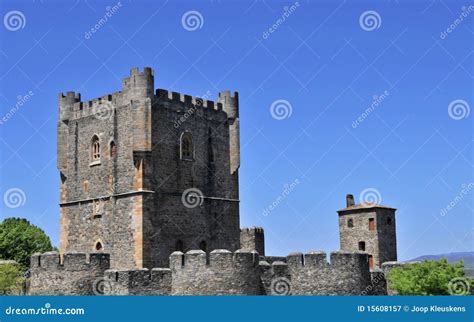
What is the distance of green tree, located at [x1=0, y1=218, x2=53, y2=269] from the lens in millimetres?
53094

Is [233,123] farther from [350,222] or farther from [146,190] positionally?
[350,222]

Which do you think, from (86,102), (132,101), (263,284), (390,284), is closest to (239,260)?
(263,284)

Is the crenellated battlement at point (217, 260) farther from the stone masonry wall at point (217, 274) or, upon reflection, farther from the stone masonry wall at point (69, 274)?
the stone masonry wall at point (69, 274)

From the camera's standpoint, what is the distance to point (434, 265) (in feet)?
98.9

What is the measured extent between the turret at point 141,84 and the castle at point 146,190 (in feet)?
0.15

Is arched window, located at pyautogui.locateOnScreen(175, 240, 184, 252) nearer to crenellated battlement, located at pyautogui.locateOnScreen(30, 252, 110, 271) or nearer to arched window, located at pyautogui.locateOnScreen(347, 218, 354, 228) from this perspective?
crenellated battlement, located at pyautogui.locateOnScreen(30, 252, 110, 271)

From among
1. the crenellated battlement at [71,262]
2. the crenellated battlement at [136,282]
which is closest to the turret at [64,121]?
the crenellated battlement at [71,262]

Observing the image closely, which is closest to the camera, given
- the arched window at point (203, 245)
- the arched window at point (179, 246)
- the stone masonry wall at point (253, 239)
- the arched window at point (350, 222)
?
the arched window at point (179, 246)

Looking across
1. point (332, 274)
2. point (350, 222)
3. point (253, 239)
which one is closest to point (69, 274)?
point (332, 274)

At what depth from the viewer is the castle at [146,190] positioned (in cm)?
3073

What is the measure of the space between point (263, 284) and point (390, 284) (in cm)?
500

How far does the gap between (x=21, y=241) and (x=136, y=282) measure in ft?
90.5

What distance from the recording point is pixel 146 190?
120 feet

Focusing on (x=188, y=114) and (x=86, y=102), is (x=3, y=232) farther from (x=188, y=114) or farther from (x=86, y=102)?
(x=188, y=114)
